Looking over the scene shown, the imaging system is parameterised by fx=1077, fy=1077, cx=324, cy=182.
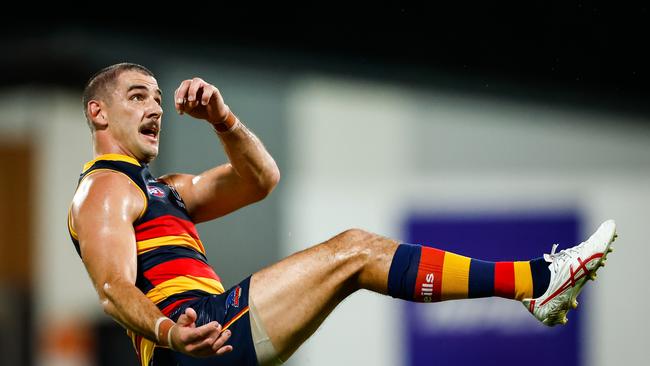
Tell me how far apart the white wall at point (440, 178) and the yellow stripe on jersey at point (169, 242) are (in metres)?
3.46

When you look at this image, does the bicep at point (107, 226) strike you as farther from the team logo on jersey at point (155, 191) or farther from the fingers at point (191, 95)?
the fingers at point (191, 95)

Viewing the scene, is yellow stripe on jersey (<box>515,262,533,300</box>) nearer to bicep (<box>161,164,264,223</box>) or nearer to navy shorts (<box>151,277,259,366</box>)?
navy shorts (<box>151,277,259,366</box>)

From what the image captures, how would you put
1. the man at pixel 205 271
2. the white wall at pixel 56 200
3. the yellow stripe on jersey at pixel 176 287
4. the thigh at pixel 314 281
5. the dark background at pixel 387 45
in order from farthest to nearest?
the white wall at pixel 56 200, the dark background at pixel 387 45, the yellow stripe on jersey at pixel 176 287, the thigh at pixel 314 281, the man at pixel 205 271

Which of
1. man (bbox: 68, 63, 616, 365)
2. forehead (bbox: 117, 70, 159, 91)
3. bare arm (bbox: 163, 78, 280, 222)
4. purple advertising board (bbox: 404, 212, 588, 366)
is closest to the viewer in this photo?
man (bbox: 68, 63, 616, 365)

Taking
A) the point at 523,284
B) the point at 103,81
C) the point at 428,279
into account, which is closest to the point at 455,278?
the point at 428,279

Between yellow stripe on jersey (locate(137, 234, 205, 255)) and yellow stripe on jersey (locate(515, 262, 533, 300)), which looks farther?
yellow stripe on jersey (locate(137, 234, 205, 255))

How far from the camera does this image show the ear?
381cm

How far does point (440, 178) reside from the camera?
721 centimetres

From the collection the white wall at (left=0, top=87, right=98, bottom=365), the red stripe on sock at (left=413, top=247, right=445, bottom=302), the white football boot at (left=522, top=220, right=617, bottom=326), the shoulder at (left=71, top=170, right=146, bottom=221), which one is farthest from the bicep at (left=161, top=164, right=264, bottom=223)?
the white wall at (left=0, top=87, right=98, bottom=365)

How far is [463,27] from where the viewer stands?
762 cm

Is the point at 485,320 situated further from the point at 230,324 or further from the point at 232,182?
the point at 230,324

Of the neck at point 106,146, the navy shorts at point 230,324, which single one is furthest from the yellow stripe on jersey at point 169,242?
the neck at point 106,146

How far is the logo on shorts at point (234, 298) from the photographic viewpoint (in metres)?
3.43

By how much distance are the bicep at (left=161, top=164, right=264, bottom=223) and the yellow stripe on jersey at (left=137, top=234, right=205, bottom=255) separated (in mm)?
274
